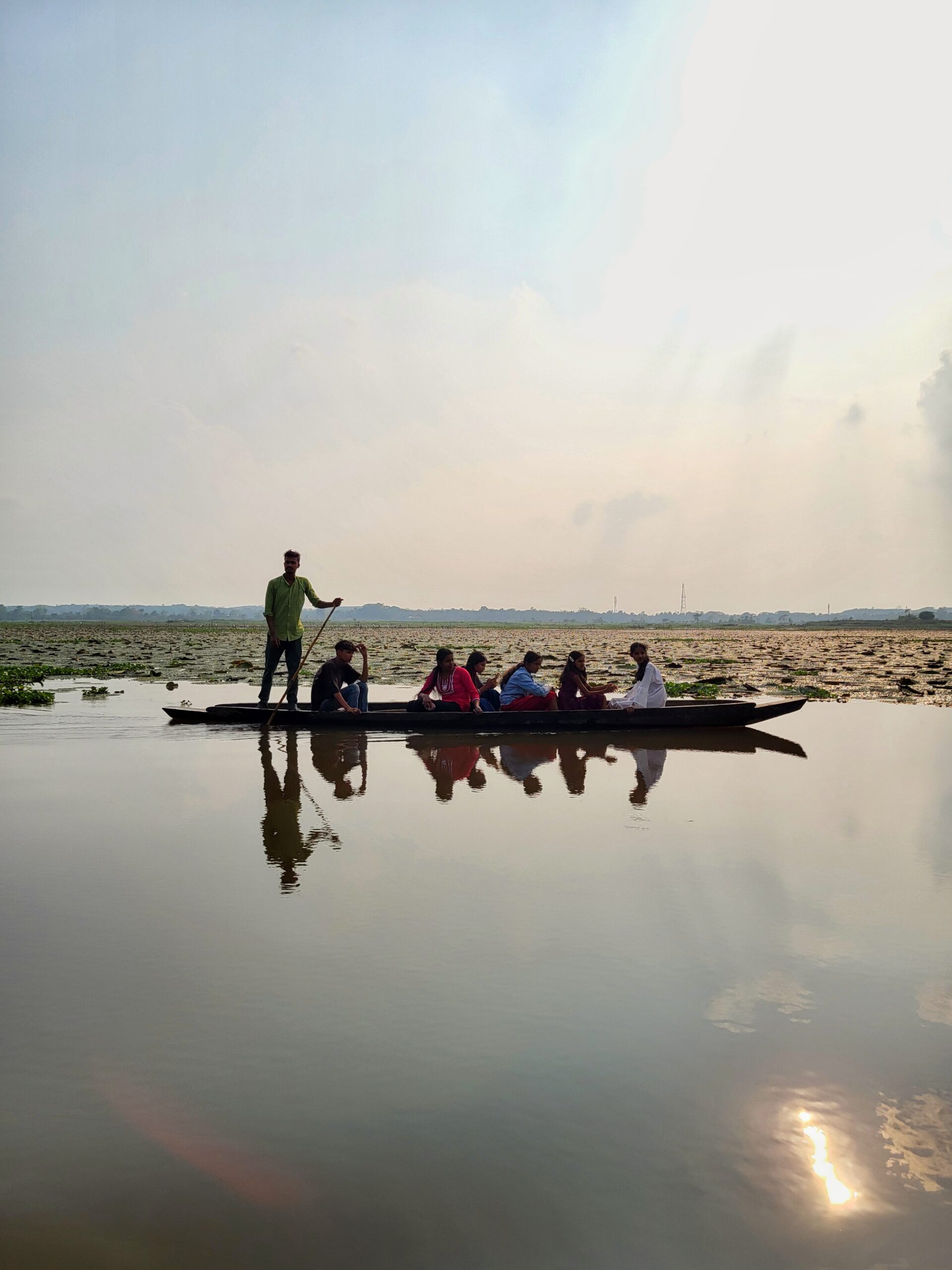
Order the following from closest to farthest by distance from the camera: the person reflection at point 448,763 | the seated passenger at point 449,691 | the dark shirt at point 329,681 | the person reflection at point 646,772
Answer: the person reflection at point 646,772
the person reflection at point 448,763
the seated passenger at point 449,691
the dark shirt at point 329,681

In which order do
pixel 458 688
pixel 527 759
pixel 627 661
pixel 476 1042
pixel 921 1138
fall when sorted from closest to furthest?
pixel 921 1138
pixel 476 1042
pixel 527 759
pixel 458 688
pixel 627 661

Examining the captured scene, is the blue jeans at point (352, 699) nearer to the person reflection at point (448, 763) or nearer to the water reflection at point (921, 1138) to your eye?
the person reflection at point (448, 763)

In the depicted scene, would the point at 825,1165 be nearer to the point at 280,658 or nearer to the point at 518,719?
the point at 518,719

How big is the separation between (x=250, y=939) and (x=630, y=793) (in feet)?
18.2

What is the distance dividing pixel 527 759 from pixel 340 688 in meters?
3.38

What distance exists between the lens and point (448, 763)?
12234 mm

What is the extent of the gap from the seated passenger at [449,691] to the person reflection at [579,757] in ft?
4.90

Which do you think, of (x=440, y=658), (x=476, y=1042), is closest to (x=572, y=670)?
(x=440, y=658)

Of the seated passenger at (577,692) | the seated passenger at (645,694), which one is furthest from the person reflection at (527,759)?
the seated passenger at (645,694)

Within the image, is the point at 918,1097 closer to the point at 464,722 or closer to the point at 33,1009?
the point at 33,1009

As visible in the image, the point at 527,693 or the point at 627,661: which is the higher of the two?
the point at 527,693

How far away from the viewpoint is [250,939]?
547 centimetres

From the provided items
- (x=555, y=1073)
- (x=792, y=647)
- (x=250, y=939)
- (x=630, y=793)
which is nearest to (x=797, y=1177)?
(x=555, y=1073)

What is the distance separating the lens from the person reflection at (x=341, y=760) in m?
10.5
